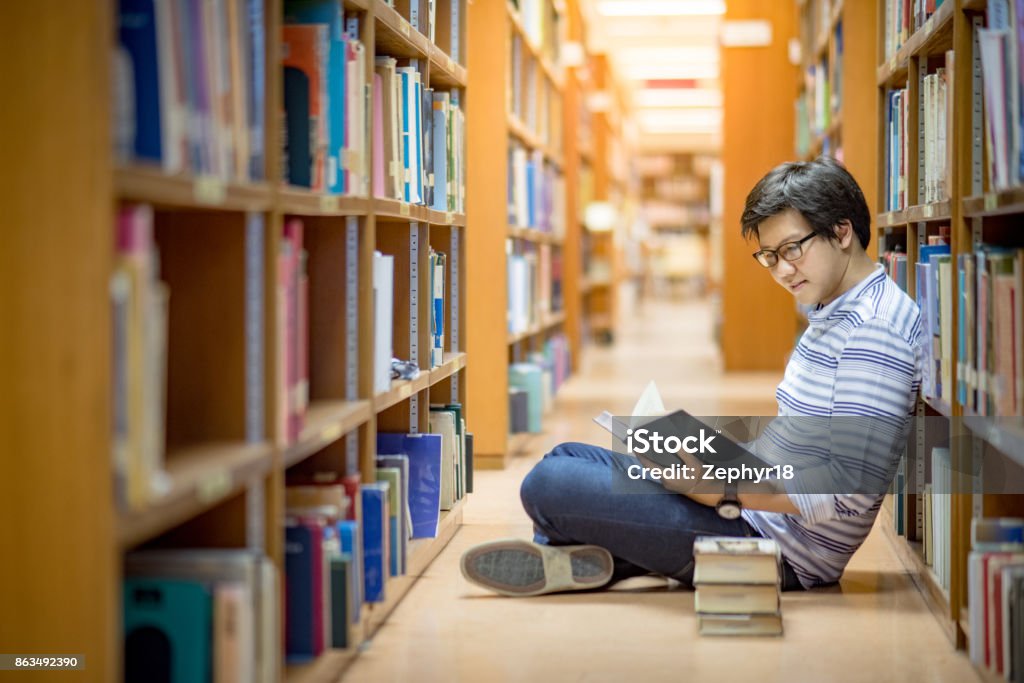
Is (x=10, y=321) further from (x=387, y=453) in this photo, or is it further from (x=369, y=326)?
(x=387, y=453)

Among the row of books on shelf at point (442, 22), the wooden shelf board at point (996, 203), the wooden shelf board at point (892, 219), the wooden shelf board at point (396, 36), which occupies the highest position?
the row of books on shelf at point (442, 22)

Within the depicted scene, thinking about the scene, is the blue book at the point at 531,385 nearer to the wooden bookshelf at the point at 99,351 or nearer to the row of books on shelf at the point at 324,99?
the row of books on shelf at the point at 324,99

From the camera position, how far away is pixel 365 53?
105 inches

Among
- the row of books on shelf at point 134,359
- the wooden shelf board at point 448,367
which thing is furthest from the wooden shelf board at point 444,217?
the row of books on shelf at point 134,359

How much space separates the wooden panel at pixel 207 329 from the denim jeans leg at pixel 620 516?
1061mm

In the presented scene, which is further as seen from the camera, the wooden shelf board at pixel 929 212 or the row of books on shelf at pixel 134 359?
the wooden shelf board at pixel 929 212

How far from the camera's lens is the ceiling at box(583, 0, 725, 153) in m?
10.7

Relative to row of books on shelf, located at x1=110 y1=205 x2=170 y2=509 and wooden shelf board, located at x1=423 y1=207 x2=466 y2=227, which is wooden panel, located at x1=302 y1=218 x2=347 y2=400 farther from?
row of books on shelf, located at x1=110 y1=205 x2=170 y2=509

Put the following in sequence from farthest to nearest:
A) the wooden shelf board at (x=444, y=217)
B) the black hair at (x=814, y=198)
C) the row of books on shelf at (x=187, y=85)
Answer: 1. the wooden shelf board at (x=444, y=217)
2. the black hair at (x=814, y=198)
3. the row of books on shelf at (x=187, y=85)

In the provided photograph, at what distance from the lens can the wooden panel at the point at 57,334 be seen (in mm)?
1508

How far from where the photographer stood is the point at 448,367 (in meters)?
3.64

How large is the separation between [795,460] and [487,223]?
7.92 ft

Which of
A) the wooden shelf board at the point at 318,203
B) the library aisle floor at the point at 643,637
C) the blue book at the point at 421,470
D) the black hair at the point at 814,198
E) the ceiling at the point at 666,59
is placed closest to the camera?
the wooden shelf board at the point at 318,203

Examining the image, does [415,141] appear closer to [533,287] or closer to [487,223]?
[487,223]
